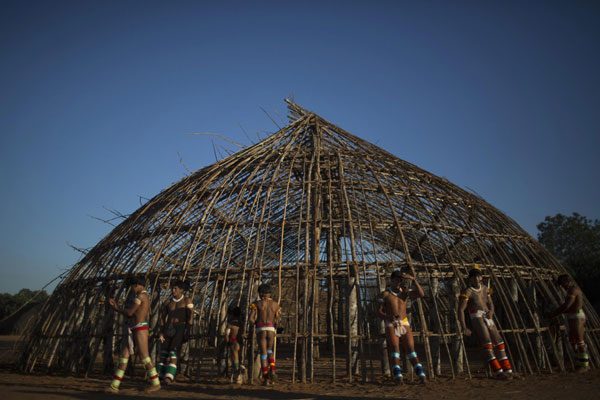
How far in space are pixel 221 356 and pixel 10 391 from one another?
3647mm

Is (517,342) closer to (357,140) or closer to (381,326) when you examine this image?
(381,326)

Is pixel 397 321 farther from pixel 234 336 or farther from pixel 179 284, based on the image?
pixel 179 284

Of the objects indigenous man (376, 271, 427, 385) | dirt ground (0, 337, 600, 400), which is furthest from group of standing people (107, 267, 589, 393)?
dirt ground (0, 337, 600, 400)

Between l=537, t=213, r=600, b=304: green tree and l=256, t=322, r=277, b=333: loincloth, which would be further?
l=537, t=213, r=600, b=304: green tree

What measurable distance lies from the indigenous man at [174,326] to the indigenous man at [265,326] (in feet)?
4.30

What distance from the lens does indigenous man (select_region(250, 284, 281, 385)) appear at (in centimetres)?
742

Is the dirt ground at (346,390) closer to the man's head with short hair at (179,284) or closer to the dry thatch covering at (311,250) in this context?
the dry thatch covering at (311,250)

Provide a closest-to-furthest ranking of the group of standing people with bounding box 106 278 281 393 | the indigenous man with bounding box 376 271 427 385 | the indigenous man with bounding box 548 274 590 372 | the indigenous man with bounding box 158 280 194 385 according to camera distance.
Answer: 1. the indigenous man with bounding box 376 271 427 385
2. the group of standing people with bounding box 106 278 281 393
3. the indigenous man with bounding box 158 280 194 385
4. the indigenous man with bounding box 548 274 590 372

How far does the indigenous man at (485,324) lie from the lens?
7285 mm

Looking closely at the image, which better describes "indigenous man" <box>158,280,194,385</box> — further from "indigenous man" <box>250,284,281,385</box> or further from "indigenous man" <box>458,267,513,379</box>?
"indigenous man" <box>458,267,513,379</box>

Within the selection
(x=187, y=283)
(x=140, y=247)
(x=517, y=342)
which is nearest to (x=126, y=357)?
(x=187, y=283)

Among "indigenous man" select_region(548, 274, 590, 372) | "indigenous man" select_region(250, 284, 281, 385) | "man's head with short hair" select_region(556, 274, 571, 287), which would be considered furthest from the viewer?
"man's head with short hair" select_region(556, 274, 571, 287)

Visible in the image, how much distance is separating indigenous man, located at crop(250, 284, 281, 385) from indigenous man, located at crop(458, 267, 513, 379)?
3.33 m

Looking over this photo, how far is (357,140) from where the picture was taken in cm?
1170
